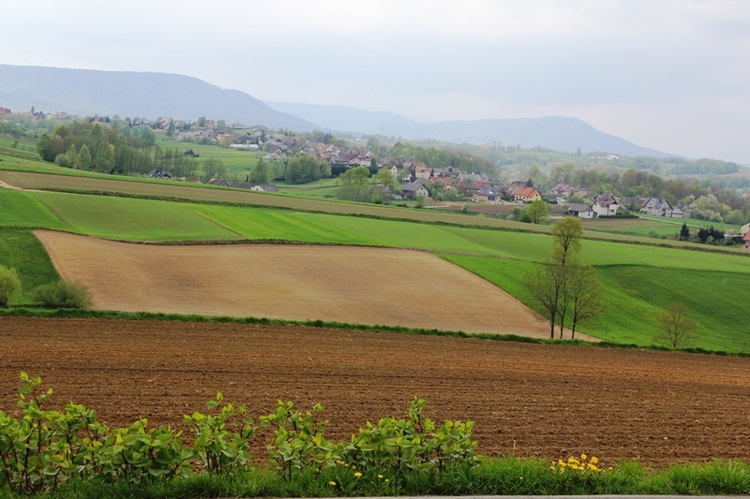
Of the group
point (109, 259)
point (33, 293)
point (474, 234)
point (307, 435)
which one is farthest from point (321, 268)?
point (307, 435)

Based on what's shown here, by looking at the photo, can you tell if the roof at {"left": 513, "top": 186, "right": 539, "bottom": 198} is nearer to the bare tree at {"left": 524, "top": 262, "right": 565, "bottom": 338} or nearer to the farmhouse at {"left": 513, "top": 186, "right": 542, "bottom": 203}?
the farmhouse at {"left": 513, "top": 186, "right": 542, "bottom": 203}

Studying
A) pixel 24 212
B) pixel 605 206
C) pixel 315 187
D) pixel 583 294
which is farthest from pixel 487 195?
pixel 24 212

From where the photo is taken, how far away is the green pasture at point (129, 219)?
48.7m

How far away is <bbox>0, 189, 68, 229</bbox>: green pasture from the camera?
45134mm

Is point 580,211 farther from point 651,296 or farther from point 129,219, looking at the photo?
point 129,219

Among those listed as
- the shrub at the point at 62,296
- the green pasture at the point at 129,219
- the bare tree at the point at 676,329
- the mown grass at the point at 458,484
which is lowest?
the bare tree at the point at 676,329

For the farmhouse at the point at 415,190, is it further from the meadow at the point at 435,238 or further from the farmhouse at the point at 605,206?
the meadow at the point at 435,238

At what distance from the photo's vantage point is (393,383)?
17.0 meters

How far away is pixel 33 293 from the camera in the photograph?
3150 centimetres

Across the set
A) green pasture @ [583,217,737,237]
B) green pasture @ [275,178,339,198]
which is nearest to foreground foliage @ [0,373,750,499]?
green pasture @ [583,217,737,237]

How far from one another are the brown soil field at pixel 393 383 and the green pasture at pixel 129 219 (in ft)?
89.2

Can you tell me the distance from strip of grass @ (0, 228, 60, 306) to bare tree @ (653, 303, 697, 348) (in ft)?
110

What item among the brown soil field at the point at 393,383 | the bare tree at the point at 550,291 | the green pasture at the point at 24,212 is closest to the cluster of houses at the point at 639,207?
the bare tree at the point at 550,291

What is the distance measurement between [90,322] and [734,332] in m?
41.9
